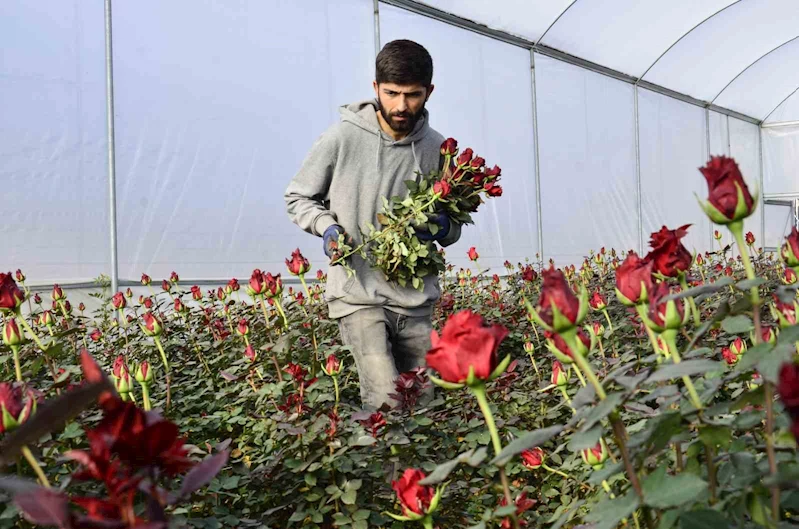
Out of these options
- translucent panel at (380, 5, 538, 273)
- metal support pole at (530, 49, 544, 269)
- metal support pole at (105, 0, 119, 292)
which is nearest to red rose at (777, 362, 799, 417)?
metal support pole at (105, 0, 119, 292)

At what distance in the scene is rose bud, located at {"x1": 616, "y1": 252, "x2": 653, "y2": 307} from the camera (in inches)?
34.5

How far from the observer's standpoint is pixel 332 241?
7.33 feet

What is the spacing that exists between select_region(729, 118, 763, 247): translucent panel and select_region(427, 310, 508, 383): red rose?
15.5 meters

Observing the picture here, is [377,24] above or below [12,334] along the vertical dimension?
above

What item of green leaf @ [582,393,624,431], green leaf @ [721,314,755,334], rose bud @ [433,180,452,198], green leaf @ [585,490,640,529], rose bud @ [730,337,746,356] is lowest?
green leaf @ [585,490,640,529]

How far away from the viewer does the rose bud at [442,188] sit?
7.06 feet

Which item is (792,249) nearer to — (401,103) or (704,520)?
(704,520)

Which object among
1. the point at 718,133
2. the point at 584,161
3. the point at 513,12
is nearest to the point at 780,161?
the point at 718,133

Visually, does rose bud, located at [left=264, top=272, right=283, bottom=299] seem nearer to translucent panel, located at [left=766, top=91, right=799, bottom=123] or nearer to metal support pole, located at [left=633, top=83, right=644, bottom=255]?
metal support pole, located at [left=633, top=83, right=644, bottom=255]

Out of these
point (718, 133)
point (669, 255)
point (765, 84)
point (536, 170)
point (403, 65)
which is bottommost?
point (669, 255)

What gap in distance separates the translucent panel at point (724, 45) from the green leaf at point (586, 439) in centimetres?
1115

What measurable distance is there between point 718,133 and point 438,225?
13.6m

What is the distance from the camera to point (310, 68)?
6.65 metres

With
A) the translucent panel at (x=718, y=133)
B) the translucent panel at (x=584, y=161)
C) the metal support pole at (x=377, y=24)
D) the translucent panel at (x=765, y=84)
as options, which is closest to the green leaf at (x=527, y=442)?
the metal support pole at (x=377, y=24)
